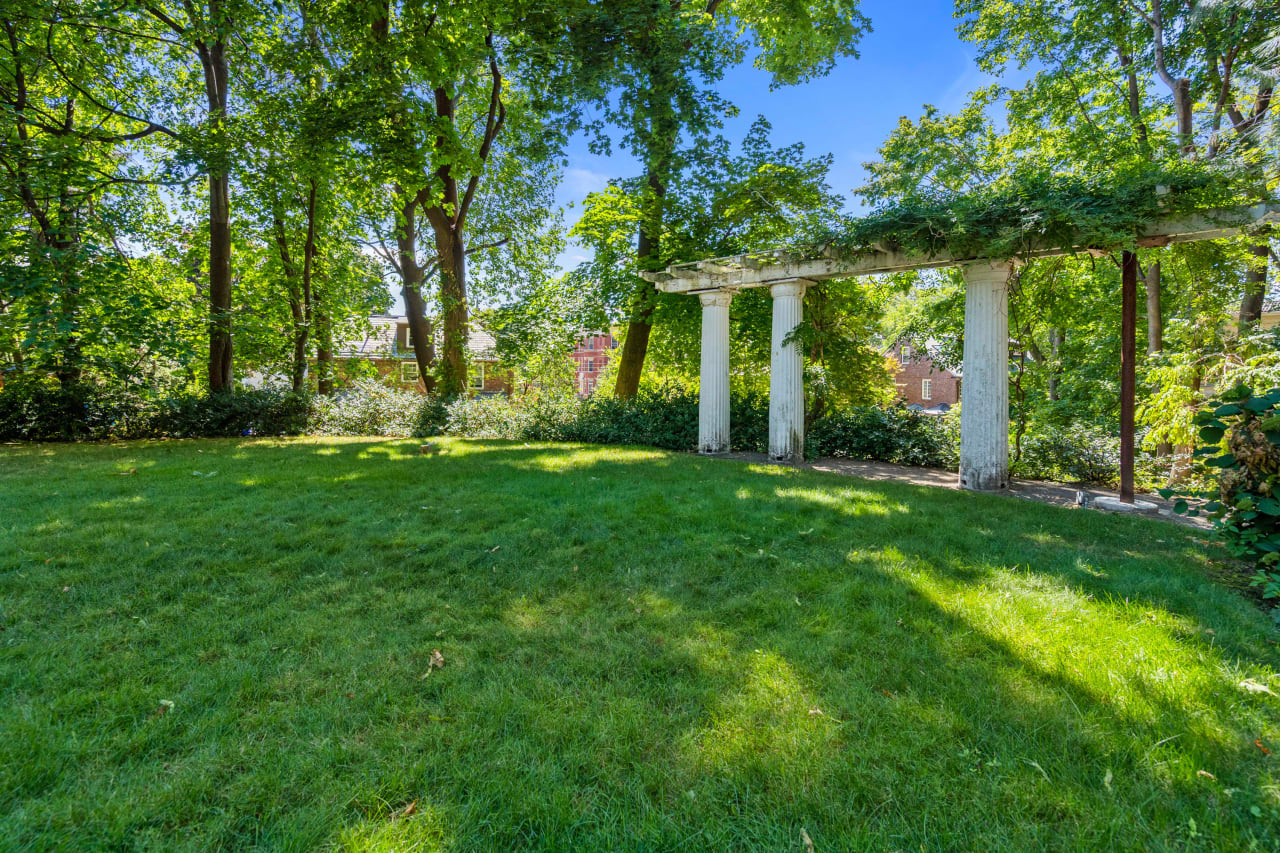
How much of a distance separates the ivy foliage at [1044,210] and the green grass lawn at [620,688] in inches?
130

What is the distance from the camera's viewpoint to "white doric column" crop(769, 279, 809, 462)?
841 centimetres

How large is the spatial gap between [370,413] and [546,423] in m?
5.10

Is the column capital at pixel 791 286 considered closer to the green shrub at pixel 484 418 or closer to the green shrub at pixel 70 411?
the green shrub at pixel 484 418

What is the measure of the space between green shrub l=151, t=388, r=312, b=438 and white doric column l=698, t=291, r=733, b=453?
31.6ft

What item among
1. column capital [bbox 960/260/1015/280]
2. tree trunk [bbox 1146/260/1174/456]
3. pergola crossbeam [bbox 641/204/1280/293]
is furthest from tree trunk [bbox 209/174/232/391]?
tree trunk [bbox 1146/260/1174/456]

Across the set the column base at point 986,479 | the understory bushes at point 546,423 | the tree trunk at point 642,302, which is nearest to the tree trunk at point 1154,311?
the understory bushes at point 546,423

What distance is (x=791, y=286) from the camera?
838 centimetres

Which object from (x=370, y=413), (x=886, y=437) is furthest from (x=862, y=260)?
(x=370, y=413)

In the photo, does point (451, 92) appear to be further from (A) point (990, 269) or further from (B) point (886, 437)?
(B) point (886, 437)

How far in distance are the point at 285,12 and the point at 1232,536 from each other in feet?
54.0

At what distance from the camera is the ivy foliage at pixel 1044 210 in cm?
515

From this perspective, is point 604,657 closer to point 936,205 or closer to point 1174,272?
point 936,205

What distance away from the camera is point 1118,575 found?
342 centimetres

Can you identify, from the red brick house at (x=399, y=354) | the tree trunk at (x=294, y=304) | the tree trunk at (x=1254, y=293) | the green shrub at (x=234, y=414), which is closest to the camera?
the tree trunk at (x=1254, y=293)
